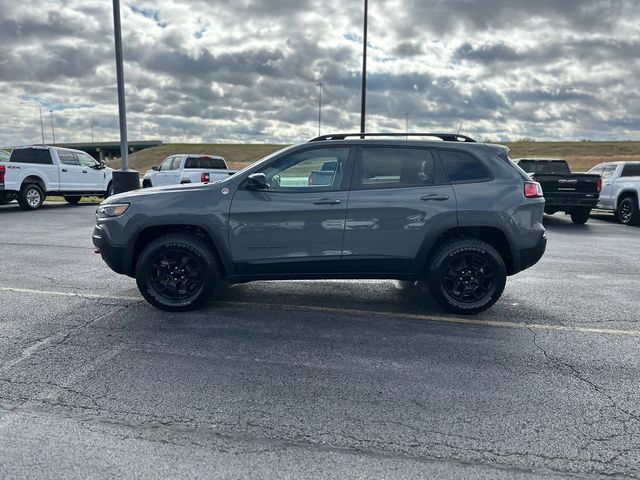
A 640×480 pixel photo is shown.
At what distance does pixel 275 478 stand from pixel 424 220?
3193mm

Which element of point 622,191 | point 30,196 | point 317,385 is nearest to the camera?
point 317,385

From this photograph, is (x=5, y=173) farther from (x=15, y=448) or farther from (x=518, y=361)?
(x=518, y=361)

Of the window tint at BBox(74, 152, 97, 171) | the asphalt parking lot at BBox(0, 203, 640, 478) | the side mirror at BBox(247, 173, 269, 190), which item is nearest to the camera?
the asphalt parking lot at BBox(0, 203, 640, 478)

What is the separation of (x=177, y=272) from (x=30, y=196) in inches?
495

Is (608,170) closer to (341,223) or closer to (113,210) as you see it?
(341,223)

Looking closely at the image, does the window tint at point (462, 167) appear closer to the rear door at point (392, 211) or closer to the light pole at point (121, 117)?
the rear door at point (392, 211)

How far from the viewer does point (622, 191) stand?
1396 cm

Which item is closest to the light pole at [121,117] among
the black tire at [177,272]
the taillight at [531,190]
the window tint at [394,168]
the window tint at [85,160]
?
the window tint at [85,160]

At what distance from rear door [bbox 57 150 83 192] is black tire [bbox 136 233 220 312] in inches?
509

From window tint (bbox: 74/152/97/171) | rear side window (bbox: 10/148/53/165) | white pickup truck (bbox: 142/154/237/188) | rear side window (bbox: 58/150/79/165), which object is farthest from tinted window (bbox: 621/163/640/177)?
rear side window (bbox: 10/148/53/165)

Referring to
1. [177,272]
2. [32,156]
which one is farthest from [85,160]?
[177,272]

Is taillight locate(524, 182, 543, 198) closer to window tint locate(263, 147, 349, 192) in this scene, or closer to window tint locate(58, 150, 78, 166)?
window tint locate(263, 147, 349, 192)

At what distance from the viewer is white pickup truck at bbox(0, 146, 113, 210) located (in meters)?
15.0

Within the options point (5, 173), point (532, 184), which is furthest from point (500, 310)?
point (5, 173)
